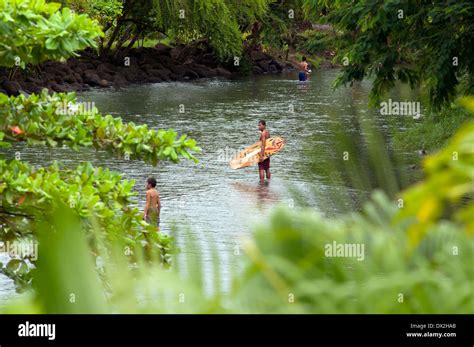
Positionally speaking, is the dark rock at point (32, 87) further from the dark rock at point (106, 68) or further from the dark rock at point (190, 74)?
the dark rock at point (190, 74)

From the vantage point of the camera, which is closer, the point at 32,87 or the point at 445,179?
the point at 445,179

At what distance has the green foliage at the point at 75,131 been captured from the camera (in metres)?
6.99

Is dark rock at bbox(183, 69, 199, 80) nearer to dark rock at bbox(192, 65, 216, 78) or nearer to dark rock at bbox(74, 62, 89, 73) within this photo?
dark rock at bbox(192, 65, 216, 78)

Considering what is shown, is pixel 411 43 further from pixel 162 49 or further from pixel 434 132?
pixel 162 49

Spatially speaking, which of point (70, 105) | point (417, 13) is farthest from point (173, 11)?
point (70, 105)

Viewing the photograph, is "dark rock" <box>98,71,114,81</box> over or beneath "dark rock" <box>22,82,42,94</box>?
over

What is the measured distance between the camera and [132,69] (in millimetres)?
47938

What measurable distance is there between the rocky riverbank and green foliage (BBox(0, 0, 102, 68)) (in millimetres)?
31590

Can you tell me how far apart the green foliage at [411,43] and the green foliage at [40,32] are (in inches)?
416

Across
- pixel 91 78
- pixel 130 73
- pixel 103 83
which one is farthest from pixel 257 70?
pixel 91 78

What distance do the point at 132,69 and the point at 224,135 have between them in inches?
768

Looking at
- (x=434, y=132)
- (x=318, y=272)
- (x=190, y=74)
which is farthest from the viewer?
(x=190, y=74)

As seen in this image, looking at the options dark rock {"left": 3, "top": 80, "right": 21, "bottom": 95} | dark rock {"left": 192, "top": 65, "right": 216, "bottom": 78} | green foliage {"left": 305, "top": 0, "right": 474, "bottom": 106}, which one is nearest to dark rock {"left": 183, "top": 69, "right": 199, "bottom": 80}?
A: dark rock {"left": 192, "top": 65, "right": 216, "bottom": 78}

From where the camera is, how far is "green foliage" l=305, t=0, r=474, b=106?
665 inches
